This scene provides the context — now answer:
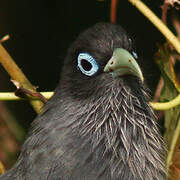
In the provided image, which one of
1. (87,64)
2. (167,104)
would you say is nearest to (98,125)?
(87,64)

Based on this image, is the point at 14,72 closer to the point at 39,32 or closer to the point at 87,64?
the point at 87,64

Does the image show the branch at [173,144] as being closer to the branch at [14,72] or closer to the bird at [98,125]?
the bird at [98,125]

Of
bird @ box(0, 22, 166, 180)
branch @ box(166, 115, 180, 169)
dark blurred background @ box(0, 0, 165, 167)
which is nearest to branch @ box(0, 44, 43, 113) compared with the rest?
bird @ box(0, 22, 166, 180)

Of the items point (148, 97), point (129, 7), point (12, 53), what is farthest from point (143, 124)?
point (12, 53)

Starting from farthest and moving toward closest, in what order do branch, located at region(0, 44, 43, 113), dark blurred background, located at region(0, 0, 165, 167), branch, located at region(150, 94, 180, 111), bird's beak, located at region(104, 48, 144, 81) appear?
1. dark blurred background, located at region(0, 0, 165, 167)
2. branch, located at region(0, 44, 43, 113)
3. branch, located at region(150, 94, 180, 111)
4. bird's beak, located at region(104, 48, 144, 81)

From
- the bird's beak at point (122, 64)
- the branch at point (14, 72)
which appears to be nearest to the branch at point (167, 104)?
the bird's beak at point (122, 64)

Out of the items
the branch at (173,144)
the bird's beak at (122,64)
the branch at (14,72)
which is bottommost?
the branch at (173,144)

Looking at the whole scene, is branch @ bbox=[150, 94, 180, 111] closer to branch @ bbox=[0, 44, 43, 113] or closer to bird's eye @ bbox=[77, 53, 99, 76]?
bird's eye @ bbox=[77, 53, 99, 76]
